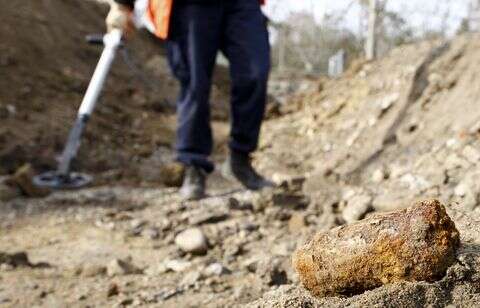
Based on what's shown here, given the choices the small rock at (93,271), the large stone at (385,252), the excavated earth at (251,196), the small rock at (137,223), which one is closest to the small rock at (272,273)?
the excavated earth at (251,196)

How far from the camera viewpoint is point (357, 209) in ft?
7.41

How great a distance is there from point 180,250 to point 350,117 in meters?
2.98

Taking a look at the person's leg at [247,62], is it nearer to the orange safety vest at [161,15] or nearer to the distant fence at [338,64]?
the orange safety vest at [161,15]

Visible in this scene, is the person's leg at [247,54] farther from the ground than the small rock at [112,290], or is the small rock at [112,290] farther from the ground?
the person's leg at [247,54]

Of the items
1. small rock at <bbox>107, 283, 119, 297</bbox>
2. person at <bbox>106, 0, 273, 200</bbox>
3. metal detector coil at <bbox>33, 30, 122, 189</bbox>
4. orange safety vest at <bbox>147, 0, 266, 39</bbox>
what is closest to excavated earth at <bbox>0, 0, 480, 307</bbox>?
small rock at <bbox>107, 283, 119, 297</bbox>

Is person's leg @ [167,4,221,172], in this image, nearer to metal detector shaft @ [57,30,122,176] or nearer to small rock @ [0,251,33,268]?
metal detector shaft @ [57,30,122,176]

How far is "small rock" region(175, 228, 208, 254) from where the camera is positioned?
7.05 feet

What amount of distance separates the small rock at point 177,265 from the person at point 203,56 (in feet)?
2.94

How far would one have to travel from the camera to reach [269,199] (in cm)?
264

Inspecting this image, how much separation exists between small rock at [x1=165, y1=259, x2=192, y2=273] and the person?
0.90 meters

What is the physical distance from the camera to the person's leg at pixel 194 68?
285 cm

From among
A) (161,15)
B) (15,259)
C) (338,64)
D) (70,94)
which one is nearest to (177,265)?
(15,259)

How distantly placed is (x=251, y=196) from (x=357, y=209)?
779 mm

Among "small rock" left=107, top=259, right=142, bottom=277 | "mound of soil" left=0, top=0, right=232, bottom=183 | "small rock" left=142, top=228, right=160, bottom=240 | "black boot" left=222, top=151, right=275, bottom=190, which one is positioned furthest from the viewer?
"mound of soil" left=0, top=0, right=232, bottom=183
